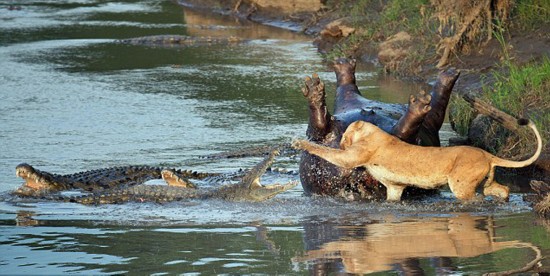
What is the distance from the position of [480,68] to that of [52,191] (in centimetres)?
697

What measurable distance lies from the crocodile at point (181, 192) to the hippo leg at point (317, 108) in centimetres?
43

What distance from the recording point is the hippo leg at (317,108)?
9.09 m

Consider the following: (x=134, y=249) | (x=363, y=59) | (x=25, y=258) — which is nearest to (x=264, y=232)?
(x=134, y=249)

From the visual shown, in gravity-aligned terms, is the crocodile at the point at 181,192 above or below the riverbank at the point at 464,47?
below

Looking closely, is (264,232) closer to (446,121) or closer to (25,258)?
(25,258)

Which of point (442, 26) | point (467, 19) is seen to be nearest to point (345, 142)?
point (467, 19)

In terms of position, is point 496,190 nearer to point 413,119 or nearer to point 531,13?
point 413,119

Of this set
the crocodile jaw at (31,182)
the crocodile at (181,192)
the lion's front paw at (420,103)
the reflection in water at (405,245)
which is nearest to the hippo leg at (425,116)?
the lion's front paw at (420,103)

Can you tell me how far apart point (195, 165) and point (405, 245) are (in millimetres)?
4053

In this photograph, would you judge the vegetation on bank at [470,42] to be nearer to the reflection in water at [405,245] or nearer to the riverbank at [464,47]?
the riverbank at [464,47]

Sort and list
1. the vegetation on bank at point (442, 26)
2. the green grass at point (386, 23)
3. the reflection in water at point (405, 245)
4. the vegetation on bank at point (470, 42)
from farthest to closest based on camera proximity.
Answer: the green grass at point (386, 23) < the vegetation on bank at point (442, 26) < the vegetation on bank at point (470, 42) < the reflection in water at point (405, 245)

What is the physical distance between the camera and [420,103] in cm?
866

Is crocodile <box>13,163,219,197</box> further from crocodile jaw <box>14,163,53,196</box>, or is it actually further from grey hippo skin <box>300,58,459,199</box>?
grey hippo skin <box>300,58,459,199</box>

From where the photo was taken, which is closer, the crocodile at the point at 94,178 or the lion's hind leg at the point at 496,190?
the lion's hind leg at the point at 496,190
